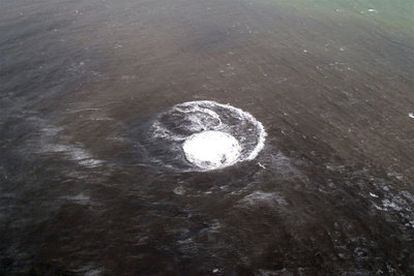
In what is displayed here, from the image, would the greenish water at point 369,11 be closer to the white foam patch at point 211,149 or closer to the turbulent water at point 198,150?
the turbulent water at point 198,150

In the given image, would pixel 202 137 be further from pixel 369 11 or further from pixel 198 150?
pixel 369 11

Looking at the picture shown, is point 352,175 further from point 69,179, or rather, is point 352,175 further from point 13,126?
point 13,126

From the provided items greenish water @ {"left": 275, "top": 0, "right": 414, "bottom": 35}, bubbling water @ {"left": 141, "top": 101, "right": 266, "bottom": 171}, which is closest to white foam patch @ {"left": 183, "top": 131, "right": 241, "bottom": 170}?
bubbling water @ {"left": 141, "top": 101, "right": 266, "bottom": 171}

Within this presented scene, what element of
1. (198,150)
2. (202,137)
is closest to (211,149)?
(198,150)

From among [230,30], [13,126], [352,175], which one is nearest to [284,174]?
[352,175]

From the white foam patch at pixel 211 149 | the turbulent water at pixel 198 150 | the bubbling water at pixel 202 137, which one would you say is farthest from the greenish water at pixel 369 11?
the white foam patch at pixel 211 149

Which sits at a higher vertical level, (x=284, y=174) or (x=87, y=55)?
(x=87, y=55)

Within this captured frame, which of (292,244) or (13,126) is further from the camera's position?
(13,126)

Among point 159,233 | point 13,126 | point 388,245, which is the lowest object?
point 388,245
